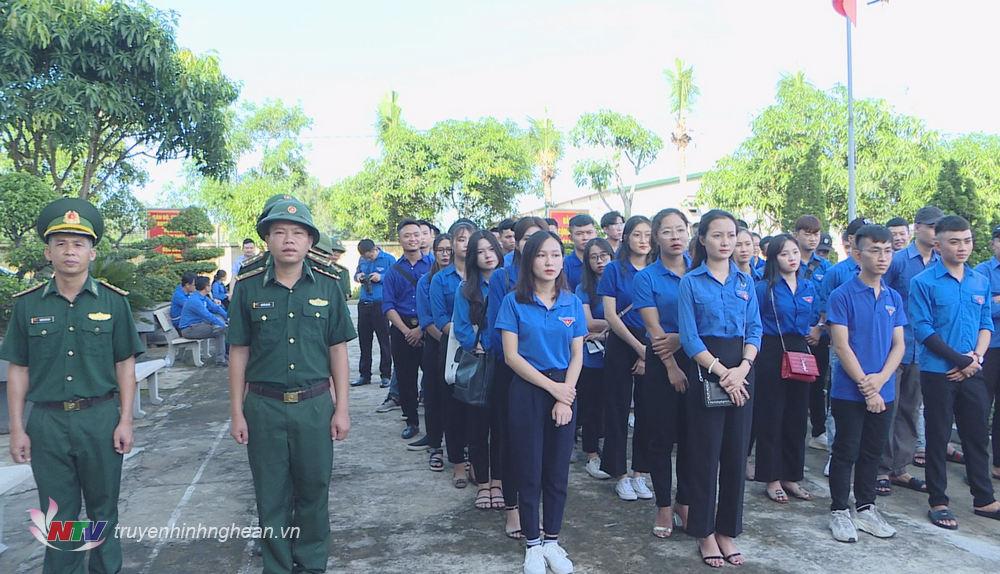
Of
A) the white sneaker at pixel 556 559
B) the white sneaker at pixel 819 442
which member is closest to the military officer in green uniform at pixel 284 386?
the white sneaker at pixel 556 559

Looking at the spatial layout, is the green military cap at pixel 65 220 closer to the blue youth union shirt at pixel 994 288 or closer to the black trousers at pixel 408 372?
the black trousers at pixel 408 372

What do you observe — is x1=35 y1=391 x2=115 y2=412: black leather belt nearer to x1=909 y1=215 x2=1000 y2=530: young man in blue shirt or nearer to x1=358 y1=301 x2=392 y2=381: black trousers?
x1=909 y1=215 x2=1000 y2=530: young man in blue shirt

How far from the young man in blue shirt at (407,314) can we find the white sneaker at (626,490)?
81.0 inches

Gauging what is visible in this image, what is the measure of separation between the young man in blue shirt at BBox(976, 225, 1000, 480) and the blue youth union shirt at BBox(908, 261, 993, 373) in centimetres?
42

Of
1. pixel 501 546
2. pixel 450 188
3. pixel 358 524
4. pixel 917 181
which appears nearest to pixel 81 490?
pixel 358 524

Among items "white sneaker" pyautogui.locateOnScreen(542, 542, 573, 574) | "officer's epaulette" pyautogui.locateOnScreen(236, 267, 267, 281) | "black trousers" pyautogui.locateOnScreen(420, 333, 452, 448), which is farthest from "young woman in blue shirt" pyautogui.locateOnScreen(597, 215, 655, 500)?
"officer's epaulette" pyautogui.locateOnScreen(236, 267, 267, 281)

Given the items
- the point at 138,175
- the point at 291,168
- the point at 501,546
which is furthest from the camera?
the point at 291,168

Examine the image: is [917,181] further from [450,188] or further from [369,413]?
[369,413]

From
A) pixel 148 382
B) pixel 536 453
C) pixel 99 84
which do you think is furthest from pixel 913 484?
pixel 99 84

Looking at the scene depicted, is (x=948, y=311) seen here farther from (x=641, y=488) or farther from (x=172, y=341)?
(x=172, y=341)

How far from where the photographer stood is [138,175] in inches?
563

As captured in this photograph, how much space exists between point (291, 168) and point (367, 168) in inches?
274

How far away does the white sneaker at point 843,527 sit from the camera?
3928mm

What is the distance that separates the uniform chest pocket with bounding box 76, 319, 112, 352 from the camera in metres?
3.29
